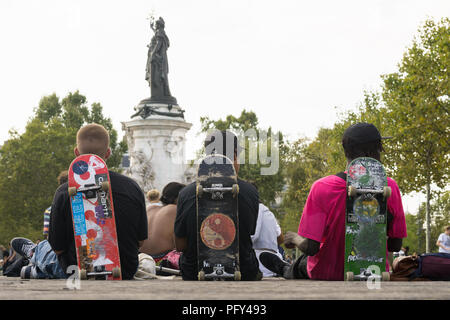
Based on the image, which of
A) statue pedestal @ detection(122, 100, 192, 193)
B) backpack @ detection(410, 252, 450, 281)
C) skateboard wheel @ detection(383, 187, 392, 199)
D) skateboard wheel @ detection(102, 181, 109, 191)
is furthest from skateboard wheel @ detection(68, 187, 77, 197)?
statue pedestal @ detection(122, 100, 192, 193)

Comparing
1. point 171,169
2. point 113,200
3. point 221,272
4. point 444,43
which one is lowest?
point 221,272

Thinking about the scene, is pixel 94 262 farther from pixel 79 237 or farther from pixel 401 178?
pixel 401 178

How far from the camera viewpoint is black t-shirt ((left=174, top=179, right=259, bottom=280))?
22.1 ft

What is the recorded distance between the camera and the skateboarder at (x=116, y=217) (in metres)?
6.54

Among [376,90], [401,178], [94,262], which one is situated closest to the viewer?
[94,262]

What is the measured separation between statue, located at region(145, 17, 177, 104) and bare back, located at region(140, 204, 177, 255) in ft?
65.1

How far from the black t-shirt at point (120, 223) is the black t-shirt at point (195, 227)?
0.39m

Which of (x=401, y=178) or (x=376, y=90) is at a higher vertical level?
(x=376, y=90)

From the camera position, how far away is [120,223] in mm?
6629

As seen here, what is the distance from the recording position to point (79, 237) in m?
6.42

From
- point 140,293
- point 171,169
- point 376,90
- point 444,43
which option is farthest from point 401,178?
point 140,293

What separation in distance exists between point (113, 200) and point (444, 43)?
18579mm

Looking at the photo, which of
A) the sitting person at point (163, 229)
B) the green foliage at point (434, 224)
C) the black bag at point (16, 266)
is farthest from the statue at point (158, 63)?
the green foliage at point (434, 224)

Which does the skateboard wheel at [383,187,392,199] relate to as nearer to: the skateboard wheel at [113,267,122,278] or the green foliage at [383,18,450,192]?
the skateboard wheel at [113,267,122,278]
